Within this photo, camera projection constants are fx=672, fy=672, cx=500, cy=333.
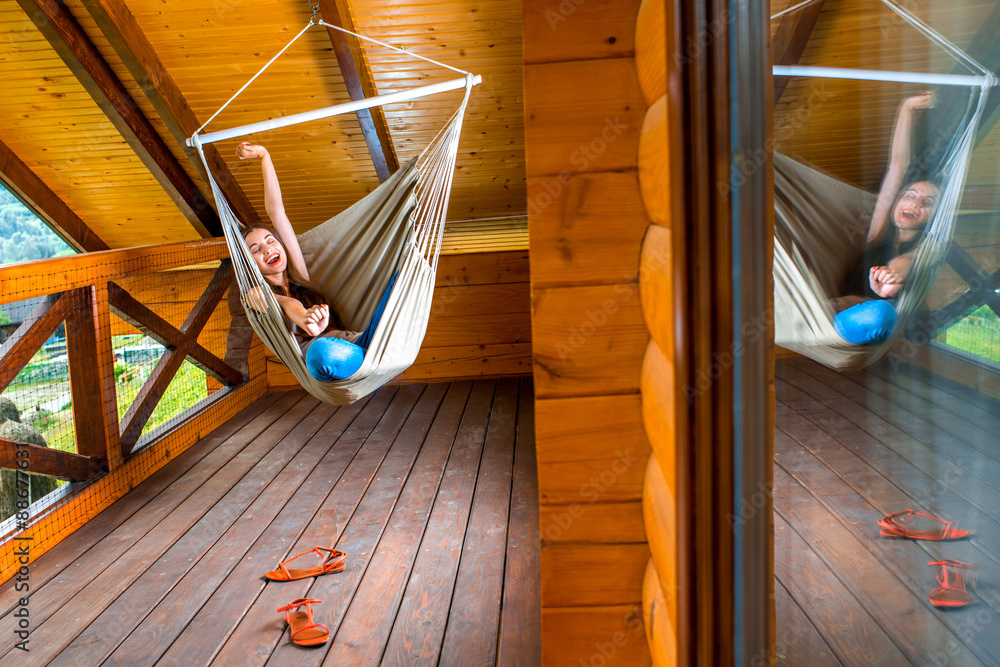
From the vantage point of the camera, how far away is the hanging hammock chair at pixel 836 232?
269 mm

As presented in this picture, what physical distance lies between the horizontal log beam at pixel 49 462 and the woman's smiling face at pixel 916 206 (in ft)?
7.66

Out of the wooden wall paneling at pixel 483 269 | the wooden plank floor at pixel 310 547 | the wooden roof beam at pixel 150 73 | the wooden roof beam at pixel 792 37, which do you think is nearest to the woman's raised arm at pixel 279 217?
the wooden roof beam at pixel 150 73

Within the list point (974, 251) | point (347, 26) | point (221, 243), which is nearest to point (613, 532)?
point (974, 251)

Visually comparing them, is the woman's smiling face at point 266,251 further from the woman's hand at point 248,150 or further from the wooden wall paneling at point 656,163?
the wooden wall paneling at point 656,163

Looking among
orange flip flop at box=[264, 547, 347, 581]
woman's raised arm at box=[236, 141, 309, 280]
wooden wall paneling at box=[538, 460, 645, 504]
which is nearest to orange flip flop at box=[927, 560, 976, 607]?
wooden wall paneling at box=[538, 460, 645, 504]

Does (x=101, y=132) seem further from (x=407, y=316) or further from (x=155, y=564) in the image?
(x=155, y=564)

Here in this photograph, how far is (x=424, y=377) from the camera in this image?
387 cm

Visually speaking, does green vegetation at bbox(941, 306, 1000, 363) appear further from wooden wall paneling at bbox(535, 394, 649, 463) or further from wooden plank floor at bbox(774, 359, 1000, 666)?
wooden wall paneling at bbox(535, 394, 649, 463)

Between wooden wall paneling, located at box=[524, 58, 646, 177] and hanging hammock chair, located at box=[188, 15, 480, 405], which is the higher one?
wooden wall paneling, located at box=[524, 58, 646, 177]

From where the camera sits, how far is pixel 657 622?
87 centimetres

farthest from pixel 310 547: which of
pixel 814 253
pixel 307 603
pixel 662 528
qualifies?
pixel 814 253

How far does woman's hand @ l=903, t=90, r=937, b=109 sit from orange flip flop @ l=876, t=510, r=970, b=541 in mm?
183

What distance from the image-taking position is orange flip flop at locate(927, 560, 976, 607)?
0.30 m

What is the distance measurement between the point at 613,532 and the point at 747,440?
17.2 inches
